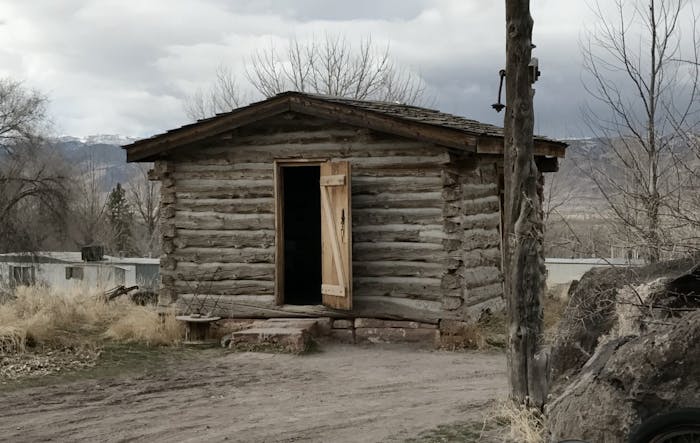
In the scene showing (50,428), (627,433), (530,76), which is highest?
(530,76)

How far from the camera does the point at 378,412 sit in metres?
6.89

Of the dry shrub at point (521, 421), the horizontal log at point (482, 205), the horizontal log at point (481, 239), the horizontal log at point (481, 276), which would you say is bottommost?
the dry shrub at point (521, 421)

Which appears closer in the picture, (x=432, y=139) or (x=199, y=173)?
(x=432, y=139)

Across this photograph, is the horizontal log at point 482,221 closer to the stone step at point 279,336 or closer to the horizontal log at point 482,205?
the horizontal log at point 482,205

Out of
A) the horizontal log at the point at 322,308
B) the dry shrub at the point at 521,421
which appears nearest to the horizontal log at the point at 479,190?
the horizontal log at the point at 322,308

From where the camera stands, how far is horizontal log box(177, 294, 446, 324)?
34.6 feet

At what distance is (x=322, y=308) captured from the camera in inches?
436

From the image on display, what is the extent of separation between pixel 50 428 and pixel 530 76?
16.6ft

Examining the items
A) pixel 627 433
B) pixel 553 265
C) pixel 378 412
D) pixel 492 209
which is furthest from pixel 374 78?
pixel 627 433

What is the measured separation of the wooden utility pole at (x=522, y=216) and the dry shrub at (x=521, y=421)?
12 centimetres

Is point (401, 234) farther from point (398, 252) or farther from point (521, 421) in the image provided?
point (521, 421)

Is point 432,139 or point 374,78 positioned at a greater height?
point 374,78

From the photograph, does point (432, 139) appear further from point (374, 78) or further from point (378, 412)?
point (374, 78)

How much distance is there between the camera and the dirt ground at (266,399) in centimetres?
635
